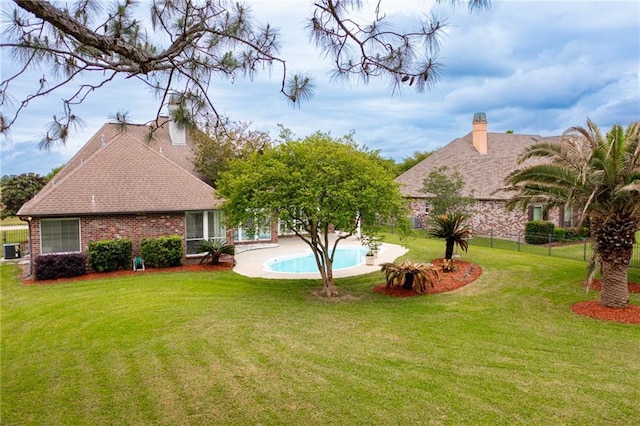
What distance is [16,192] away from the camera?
1040 inches

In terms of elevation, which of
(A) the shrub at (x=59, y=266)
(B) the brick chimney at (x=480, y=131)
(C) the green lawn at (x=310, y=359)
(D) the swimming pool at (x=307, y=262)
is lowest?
(C) the green lawn at (x=310, y=359)

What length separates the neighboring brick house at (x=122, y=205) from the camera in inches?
644

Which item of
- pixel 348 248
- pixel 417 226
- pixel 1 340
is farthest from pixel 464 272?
pixel 417 226

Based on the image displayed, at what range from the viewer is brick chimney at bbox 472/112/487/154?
109 feet

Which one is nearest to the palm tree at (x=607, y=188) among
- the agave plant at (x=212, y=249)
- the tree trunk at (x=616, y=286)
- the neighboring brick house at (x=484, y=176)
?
the tree trunk at (x=616, y=286)

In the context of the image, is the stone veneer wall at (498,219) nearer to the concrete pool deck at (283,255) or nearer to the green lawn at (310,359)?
the concrete pool deck at (283,255)

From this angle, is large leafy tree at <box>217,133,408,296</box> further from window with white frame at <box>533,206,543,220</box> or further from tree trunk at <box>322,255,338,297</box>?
window with white frame at <box>533,206,543,220</box>

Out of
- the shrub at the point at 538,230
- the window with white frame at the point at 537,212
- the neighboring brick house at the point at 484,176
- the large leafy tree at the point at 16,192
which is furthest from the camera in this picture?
the neighboring brick house at the point at 484,176

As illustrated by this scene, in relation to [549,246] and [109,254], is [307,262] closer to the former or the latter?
[109,254]

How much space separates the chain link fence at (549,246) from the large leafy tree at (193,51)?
52.4ft

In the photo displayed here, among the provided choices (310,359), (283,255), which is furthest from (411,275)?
(283,255)

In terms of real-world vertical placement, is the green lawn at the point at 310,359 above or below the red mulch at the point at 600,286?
below

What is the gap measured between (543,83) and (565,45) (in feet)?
4.28

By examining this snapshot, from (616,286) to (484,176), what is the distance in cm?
2057
